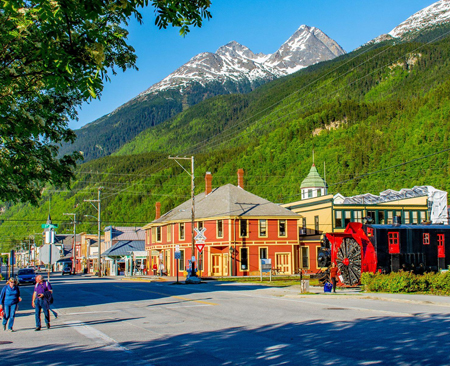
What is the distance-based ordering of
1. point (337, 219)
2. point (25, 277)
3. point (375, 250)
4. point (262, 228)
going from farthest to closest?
point (337, 219) → point (262, 228) → point (25, 277) → point (375, 250)

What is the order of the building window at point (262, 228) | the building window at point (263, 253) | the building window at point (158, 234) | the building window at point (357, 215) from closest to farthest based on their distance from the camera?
the building window at point (263, 253) → the building window at point (262, 228) → the building window at point (357, 215) → the building window at point (158, 234)

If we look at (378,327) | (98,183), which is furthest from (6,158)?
(98,183)

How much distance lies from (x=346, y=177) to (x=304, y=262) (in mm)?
61957

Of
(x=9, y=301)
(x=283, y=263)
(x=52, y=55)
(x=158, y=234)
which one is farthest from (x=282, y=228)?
(x=52, y=55)

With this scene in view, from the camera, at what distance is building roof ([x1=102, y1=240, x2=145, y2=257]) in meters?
76.1

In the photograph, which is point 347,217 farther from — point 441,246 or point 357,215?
point 441,246

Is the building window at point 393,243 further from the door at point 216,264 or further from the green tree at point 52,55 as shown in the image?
the door at point 216,264

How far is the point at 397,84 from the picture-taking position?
184 metres

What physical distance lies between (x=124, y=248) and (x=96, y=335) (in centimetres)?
6563

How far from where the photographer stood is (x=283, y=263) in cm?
5522

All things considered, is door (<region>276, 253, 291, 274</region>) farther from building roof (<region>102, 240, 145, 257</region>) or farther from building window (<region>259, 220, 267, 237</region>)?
building roof (<region>102, 240, 145, 257</region>)

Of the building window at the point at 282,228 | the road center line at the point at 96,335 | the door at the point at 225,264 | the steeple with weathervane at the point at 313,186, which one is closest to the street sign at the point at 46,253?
the road center line at the point at 96,335

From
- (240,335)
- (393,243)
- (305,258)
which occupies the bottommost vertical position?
(305,258)

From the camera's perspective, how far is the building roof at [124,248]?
76125mm
